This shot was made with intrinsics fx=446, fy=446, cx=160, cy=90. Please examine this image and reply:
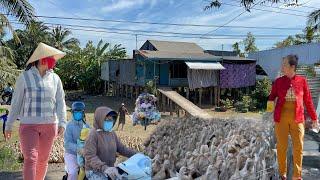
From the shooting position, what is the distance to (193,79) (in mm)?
28266

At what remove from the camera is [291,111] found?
200 inches

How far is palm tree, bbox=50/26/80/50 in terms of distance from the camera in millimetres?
45531

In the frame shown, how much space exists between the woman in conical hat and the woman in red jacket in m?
2.44

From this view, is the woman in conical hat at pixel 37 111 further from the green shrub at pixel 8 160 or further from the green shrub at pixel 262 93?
the green shrub at pixel 262 93

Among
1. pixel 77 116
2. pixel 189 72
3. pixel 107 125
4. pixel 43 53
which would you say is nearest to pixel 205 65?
pixel 189 72

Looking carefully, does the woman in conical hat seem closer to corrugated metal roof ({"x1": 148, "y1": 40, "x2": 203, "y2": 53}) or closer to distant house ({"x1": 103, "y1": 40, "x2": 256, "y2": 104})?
distant house ({"x1": 103, "y1": 40, "x2": 256, "y2": 104})

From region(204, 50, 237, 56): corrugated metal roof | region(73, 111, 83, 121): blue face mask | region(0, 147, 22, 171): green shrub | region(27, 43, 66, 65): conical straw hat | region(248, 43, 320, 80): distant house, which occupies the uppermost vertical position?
region(204, 50, 237, 56): corrugated metal roof

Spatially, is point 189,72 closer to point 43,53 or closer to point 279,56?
point 279,56

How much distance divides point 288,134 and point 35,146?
2827 mm

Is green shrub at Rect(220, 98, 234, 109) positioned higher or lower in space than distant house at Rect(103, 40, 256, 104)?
lower

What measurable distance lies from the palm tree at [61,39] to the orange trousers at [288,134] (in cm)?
4171

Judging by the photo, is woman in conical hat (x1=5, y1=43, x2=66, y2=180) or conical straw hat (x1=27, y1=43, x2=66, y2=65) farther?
conical straw hat (x1=27, y1=43, x2=66, y2=65)

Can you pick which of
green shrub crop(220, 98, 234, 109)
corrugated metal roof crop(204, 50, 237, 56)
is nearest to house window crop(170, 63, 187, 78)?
green shrub crop(220, 98, 234, 109)

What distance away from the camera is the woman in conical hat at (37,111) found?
4.47 m
